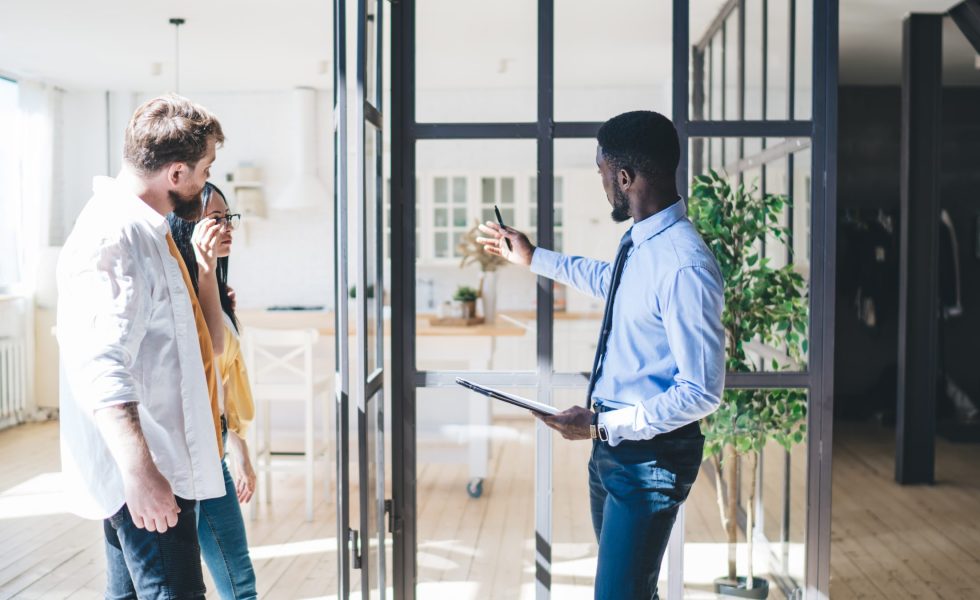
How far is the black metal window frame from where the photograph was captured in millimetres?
2500

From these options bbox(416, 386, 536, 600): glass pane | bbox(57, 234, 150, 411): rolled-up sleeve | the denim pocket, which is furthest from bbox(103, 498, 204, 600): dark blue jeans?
bbox(416, 386, 536, 600): glass pane

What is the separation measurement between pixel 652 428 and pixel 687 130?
1048 mm

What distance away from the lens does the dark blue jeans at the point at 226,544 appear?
199cm

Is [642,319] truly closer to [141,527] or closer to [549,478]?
[549,478]

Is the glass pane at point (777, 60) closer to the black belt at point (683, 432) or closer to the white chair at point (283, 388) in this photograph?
the black belt at point (683, 432)

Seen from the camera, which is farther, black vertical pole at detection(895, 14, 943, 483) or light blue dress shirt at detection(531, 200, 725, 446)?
black vertical pole at detection(895, 14, 943, 483)

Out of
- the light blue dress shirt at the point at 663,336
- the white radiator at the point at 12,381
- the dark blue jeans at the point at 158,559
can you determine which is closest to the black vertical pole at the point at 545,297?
the light blue dress shirt at the point at 663,336

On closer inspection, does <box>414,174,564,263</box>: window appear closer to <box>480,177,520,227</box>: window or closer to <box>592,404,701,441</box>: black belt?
<box>480,177,520,227</box>: window

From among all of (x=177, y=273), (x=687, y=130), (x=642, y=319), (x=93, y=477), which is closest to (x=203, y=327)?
(x=177, y=273)

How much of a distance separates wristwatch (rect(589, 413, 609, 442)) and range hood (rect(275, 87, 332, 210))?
5.63m

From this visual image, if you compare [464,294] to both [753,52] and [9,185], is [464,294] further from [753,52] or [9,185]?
[9,185]

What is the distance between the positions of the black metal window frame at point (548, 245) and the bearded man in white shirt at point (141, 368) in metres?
0.83

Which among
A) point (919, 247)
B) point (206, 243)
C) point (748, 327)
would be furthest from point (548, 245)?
point (919, 247)

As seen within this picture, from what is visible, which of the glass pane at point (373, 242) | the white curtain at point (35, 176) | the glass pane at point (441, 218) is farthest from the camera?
the white curtain at point (35, 176)
